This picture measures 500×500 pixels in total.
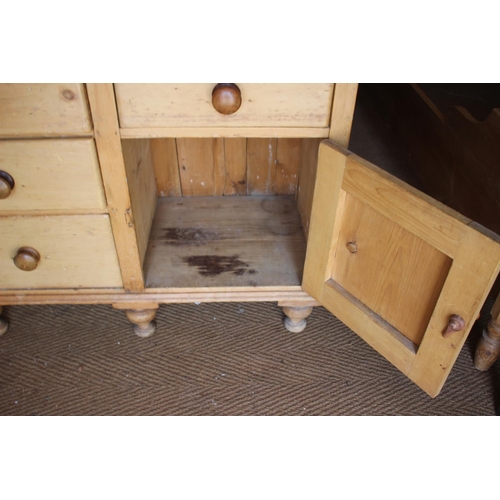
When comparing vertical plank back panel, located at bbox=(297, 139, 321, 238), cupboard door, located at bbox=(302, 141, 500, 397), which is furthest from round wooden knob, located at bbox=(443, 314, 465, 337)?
vertical plank back panel, located at bbox=(297, 139, 321, 238)

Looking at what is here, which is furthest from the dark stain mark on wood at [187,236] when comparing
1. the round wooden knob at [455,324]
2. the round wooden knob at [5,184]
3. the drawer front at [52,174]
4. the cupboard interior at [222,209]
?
the round wooden knob at [455,324]

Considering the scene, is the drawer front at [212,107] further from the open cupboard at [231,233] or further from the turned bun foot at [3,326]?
the turned bun foot at [3,326]

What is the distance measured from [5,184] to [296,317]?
619 millimetres

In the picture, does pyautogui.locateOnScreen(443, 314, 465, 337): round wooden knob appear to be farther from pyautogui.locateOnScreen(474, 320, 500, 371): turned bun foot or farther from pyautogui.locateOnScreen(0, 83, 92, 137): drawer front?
pyautogui.locateOnScreen(0, 83, 92, 137): drawer front

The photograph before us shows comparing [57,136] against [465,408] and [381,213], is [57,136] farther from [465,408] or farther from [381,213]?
[465,408]

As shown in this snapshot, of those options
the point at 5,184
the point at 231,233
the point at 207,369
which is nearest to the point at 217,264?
the point at 231,233

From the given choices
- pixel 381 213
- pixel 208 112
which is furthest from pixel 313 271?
pixel 208 112

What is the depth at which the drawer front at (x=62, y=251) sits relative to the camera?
851mm

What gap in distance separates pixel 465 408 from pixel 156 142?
0.89 meters

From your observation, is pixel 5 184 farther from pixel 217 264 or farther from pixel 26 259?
pixel 217 264

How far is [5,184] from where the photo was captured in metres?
0.76

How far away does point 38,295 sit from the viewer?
0.95 meters
